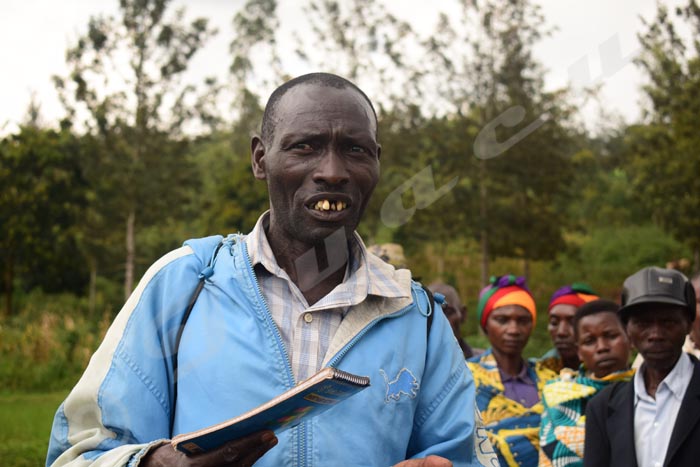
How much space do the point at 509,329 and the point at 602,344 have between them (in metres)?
0.71

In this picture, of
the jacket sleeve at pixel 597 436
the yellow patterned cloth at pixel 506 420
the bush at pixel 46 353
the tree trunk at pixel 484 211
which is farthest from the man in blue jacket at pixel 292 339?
the tree trunk at pixel 484 211

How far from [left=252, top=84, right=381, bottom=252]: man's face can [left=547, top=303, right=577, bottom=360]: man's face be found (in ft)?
12.0

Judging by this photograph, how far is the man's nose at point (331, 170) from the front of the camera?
6.83 ft

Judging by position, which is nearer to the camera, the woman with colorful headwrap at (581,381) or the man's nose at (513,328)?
the woman with colorful headwrap at (581,381)

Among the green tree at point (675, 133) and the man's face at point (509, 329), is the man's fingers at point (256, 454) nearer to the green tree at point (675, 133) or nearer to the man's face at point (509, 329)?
the man's face at point (509, 329)

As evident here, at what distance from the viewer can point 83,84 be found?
22.5 m

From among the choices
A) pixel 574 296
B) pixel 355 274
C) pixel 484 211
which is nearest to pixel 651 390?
pixel 574 296

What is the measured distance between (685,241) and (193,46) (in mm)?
13192

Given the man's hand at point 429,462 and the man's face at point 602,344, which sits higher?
the man's face at point 602,344

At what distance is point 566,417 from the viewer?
454 cm

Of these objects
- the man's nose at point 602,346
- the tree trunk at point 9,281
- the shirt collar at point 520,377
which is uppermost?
the tree trunk at point 9,281

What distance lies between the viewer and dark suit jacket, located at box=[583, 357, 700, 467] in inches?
138

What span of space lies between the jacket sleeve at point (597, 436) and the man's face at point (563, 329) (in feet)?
5.22

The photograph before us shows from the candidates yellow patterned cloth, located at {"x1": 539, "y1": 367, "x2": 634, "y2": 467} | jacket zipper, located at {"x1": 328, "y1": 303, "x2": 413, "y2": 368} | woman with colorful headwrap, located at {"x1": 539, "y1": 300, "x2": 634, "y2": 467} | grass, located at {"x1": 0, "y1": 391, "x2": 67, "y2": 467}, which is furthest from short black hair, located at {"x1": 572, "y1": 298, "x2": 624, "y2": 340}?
grass, located at {"x1": 0, "y1": 391, "x2": 67, "y2": 467}
